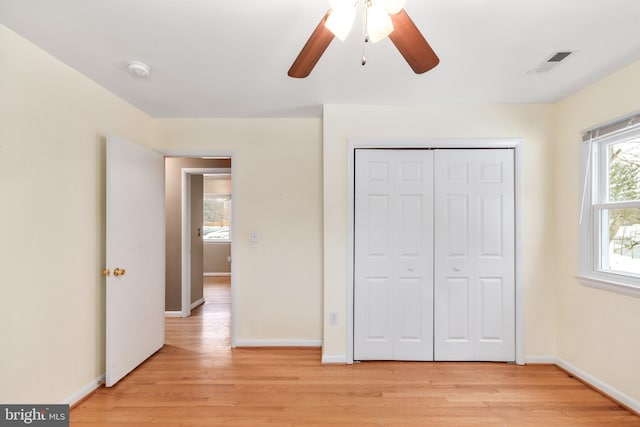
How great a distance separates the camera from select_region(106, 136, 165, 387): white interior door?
248 cm

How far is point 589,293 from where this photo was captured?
255 centimetres

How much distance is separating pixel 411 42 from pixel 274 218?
2306 millimetres

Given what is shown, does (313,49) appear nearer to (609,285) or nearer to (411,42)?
(411,42)

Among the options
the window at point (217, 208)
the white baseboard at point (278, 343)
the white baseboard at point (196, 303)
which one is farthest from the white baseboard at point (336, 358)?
the window at point (217, 208)

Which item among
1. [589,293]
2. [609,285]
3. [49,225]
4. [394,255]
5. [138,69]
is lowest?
[589,293]

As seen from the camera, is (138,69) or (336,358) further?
(336,358)

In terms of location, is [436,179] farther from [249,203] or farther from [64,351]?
[64,351]

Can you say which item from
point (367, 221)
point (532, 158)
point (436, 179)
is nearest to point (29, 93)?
point (367, 221)

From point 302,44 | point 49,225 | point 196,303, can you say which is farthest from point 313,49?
point 196,303

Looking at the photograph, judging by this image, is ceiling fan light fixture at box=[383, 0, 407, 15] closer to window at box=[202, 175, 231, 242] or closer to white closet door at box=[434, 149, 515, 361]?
white closet door at box=[434, 149, 515, 361]

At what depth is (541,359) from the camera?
290cm

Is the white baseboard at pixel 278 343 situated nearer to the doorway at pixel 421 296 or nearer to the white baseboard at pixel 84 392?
the doorway at pixel 421 296

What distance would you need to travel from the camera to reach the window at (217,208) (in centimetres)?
788

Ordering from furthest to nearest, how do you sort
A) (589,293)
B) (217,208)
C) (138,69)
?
(217,208), (589,293), (138,69)
